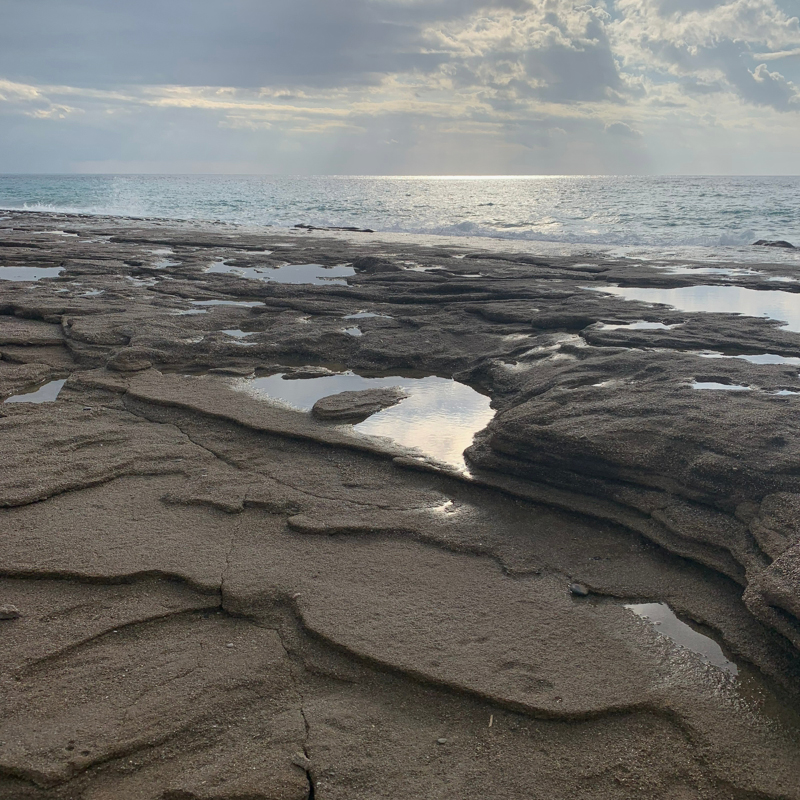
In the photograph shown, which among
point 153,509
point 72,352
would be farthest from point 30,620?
point 72,352

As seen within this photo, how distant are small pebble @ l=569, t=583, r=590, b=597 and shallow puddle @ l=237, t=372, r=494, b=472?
4.10 feet

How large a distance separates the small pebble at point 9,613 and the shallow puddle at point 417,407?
8.06ft

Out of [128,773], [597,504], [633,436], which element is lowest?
[128,773]

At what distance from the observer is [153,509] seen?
146 inches

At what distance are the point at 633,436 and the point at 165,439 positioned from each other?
300 centimetres

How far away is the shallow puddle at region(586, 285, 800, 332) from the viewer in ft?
28.7

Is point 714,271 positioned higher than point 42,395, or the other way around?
point 714,271

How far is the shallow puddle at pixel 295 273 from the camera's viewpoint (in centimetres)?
1152

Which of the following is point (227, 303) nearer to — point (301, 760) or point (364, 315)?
point (364, 315)

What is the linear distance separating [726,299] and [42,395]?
882cm

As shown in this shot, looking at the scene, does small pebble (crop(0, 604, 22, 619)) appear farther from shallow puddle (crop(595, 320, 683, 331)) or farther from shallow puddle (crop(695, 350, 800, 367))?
shallow puddle (crop(595, 320, 683, 331))

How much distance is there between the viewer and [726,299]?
9.89 m

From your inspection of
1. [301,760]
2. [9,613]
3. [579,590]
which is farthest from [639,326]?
[9,613]

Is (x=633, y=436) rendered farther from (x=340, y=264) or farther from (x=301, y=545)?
(x=340, y=264)
